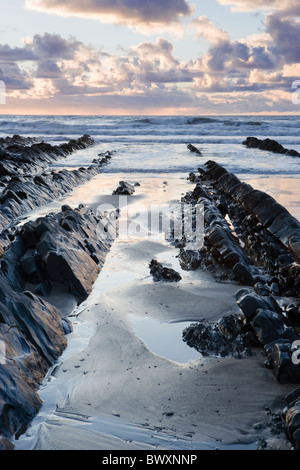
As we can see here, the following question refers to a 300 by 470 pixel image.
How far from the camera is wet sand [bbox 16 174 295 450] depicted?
9.47ft

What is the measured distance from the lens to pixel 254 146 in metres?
30.5

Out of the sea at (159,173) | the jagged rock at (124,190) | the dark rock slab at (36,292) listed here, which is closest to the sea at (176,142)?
the sea at (159,173)

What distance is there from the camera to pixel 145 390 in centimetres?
342

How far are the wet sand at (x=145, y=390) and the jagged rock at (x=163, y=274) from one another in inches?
16.5

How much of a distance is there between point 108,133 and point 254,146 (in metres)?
20.9

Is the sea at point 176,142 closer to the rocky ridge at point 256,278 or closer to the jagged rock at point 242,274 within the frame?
the rocky ridge at point 256,278

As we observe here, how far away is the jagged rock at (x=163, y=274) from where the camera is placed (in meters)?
5.78

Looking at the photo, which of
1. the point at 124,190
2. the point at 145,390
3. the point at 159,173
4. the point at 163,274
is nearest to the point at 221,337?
the point at 145,390

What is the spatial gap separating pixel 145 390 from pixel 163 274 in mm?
2504

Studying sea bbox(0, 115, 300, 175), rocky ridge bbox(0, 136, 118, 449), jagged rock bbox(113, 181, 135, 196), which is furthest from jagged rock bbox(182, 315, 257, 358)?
sea bbox(0, 115, 300, 175)

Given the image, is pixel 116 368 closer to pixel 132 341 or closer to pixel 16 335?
pixel 132 341

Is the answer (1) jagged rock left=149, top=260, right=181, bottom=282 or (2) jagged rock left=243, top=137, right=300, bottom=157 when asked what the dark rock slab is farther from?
(2) jagged rock left=243, top=137, right=300, bottom=157
